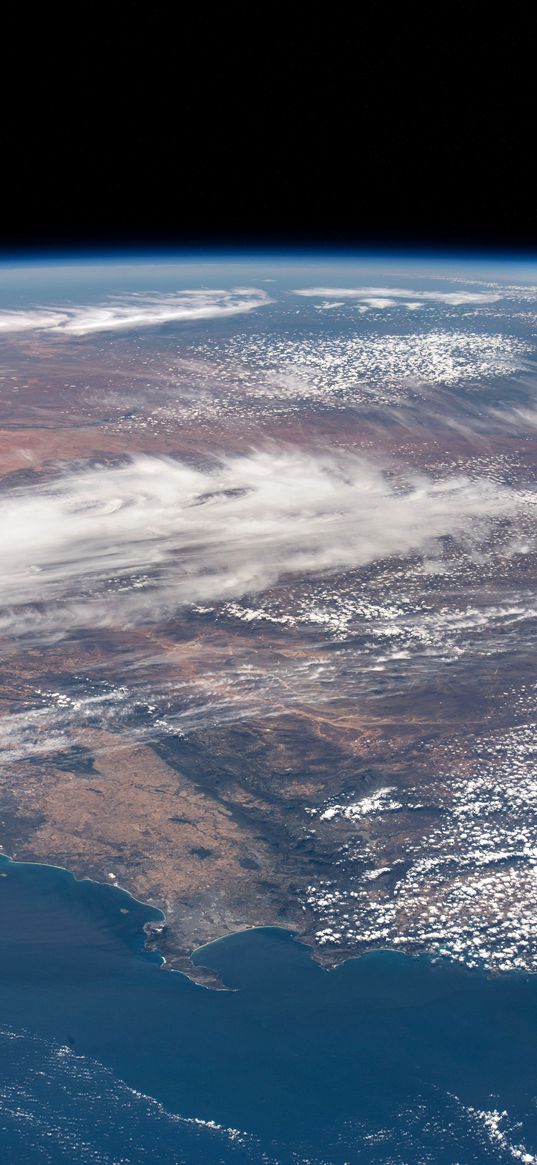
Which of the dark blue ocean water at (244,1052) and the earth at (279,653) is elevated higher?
the earth at (279,653)

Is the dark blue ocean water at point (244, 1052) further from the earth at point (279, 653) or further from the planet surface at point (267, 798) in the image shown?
the earth at point (279, 653)

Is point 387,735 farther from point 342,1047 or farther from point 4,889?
point 4,889

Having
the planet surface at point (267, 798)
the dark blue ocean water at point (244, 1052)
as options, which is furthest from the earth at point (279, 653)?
the dark blue ocean water at point (244, 1052)

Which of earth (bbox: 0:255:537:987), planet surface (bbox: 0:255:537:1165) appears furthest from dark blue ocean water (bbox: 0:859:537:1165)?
earth (bbox: 0:255:537:987)

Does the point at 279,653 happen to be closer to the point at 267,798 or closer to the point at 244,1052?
the point at 267,798

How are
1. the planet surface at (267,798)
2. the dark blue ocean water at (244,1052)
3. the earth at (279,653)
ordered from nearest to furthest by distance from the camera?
the dark blue ocean water at (244,1052)
the planet surface at (267,798)
the earth at (279,653)

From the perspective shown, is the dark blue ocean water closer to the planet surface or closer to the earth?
the planet surface

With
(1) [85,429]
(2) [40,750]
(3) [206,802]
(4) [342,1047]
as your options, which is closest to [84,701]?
(2) [40,750]

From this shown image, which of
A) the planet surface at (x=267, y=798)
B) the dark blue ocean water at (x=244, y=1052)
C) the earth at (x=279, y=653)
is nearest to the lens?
the dark blue ocean water at (x=244, y=1052)
